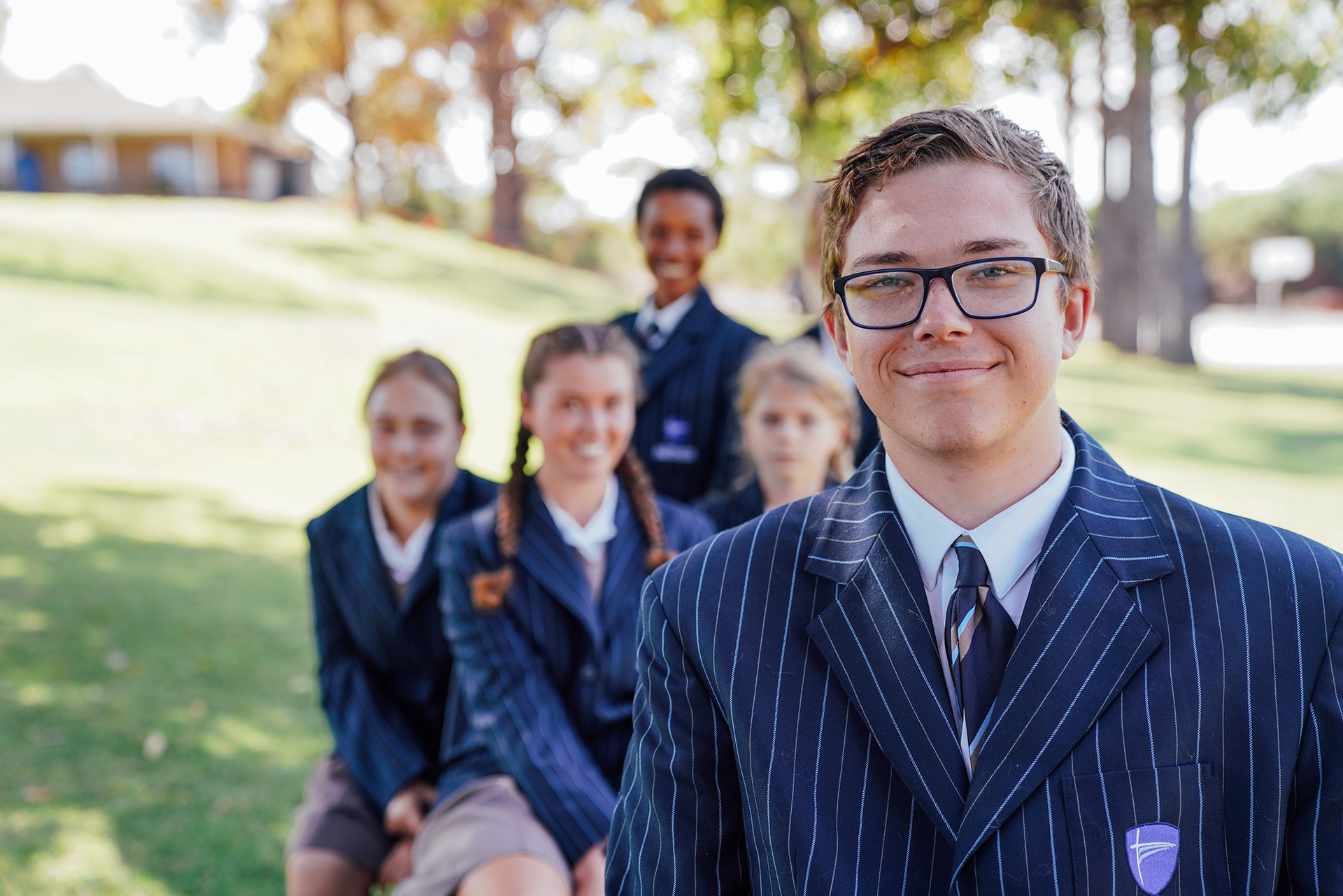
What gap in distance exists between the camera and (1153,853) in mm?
1425

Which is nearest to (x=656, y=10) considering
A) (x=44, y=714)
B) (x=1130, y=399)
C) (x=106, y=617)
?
(x=1130, y=399)

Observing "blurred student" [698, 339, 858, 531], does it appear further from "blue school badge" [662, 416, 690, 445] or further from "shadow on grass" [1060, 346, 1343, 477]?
"shadow on grass" [1060, 346, 1343, 477]

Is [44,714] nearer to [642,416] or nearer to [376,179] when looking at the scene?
[642,416]

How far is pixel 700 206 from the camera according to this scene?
4.17 m

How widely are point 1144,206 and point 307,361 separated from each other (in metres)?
16.9

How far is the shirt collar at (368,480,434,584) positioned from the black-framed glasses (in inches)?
83.2

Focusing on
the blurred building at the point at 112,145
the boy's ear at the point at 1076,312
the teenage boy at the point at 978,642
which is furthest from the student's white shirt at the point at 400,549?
Result: the blurred building at the point at 112,145

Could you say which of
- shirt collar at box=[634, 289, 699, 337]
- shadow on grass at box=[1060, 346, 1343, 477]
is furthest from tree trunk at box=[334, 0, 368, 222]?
shirt collar at box=[634, 289, 699, 337]

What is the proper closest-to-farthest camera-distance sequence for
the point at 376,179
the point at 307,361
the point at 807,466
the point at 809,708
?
1. the point at 809,708
2. the point at 807,466
3. the point at 307,361
4. the point at 376,179

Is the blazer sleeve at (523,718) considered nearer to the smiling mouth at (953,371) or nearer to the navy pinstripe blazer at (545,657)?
the navy pinstripe blazer at (545,657)

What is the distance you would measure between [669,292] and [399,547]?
142cm

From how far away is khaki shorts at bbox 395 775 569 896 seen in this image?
104 inches

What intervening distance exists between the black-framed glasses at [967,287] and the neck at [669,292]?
8.64 ft

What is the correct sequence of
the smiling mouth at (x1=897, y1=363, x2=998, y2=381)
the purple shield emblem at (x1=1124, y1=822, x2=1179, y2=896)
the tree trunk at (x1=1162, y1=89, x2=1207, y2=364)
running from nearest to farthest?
the purple shield emblem at (x1=1124, y1=822, x2=1179, y2=896), the smiling mouth at (x1=897, y1=363, x2=998, y2=381), the tree trunk at (x1=1162, y1=89, x2=1207, y2=364)
